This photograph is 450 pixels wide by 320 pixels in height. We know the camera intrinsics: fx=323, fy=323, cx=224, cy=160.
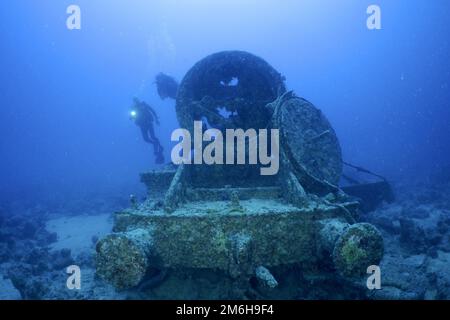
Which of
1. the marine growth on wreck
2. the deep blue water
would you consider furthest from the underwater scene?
the deep blue water

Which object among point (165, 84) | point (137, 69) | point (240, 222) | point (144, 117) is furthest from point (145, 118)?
point (137, 69)

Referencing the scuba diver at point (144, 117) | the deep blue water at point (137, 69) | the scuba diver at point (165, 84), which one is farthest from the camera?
the deep blue water at point (137, 69)

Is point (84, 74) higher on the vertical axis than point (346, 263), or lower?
higher

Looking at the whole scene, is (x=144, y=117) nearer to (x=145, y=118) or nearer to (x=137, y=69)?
(x=145, y=118)

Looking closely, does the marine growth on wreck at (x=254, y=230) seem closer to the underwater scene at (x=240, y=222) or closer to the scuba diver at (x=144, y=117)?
the underwater scene at (x=240, y=222)

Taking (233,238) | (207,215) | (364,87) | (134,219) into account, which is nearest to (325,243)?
(233,238)

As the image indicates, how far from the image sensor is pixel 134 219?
12.3ft

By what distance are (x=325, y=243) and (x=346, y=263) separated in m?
0.39

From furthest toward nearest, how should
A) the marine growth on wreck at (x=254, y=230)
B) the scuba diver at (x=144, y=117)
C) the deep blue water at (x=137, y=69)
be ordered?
1. the deep blue water at (x=137, y=69)
2. the scuba diver at (x=144, y=117)
3. the marine growth on wreck at (x=254, y=230)

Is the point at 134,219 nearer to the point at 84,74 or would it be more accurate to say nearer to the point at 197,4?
the point at 197,4

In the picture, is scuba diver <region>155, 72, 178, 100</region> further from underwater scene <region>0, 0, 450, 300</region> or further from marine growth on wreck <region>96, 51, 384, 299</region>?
marine growth on wreck <region>96, 51, 384, 299</region>

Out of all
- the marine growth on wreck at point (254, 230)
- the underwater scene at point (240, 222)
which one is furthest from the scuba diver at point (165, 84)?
the marine growth on wreck at point (254, 230)

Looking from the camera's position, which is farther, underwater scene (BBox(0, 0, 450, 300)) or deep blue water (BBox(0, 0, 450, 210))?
deep blue water (BBox(0, 0, 450, 210))

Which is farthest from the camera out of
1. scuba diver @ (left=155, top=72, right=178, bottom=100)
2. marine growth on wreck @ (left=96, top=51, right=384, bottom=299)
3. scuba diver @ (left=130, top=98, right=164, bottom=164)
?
scuba diver @ (left=130, top=98, right=164, bottom=164)
